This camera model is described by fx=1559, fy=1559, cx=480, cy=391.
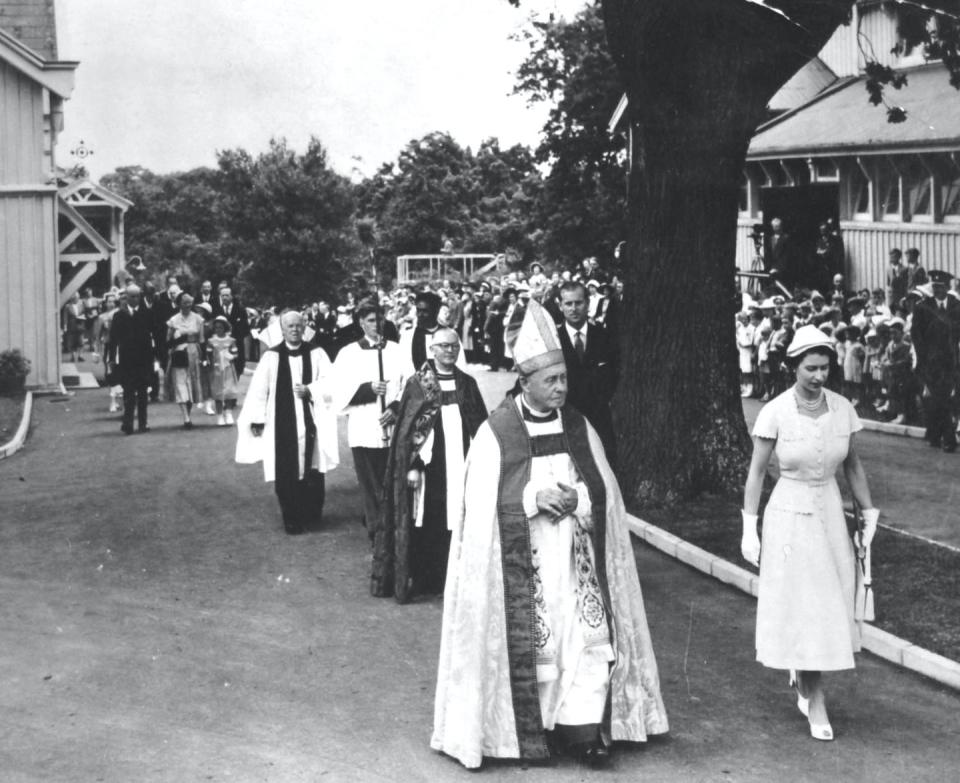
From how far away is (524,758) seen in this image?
738cm

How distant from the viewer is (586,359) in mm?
13477

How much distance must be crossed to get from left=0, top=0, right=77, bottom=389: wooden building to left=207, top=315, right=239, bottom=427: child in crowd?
24.8 feet

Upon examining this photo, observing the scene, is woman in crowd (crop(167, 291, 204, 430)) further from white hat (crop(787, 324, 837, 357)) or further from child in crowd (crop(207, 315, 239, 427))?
white hat (crop(787, 324, 837, 357))

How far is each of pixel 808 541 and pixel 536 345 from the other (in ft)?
5.59

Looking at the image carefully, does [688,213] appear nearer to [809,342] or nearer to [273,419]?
[273,419]

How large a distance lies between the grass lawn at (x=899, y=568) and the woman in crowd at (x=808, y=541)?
1.82 metres

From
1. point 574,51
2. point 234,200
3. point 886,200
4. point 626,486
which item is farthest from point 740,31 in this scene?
point 234,200

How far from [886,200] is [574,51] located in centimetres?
1773

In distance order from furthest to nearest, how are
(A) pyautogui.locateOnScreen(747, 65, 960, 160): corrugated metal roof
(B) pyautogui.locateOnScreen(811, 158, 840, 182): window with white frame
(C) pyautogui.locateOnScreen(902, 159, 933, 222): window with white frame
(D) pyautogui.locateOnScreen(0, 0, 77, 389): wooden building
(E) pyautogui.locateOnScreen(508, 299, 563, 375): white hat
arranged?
(B) pyautogui.locateOnScreen(811, 158, 840, 182): window with white frame → (C) pyautogui.locateOnScreen(902, 159, 933, 222): window with white frame → (D) pyautogui.locateOnScreen(0, 0, 77, 389): wooden building → (A) pyautogui.locateOnScreen(747, 65, 960, 160): corrugated metal roof → (E) pyautogui.locateOnScreen(508, 299, 563, 375): white hat

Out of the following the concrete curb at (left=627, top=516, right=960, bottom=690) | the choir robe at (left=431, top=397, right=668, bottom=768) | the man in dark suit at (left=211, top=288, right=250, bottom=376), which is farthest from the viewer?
the man in dark suit at (left=211, top=288, right=250, bottom=376)

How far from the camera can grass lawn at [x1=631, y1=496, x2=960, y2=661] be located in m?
10.0

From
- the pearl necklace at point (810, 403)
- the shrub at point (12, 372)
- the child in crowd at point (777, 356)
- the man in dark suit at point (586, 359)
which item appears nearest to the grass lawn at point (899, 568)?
the man in dark suit at point (586, 359)

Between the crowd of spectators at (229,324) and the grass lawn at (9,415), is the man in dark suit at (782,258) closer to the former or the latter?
the crowd of spectators at (229,324)

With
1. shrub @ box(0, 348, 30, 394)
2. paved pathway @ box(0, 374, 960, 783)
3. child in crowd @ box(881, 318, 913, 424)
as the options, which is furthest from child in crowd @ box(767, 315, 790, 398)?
shrub @ box(0, 348, 30, 394)
